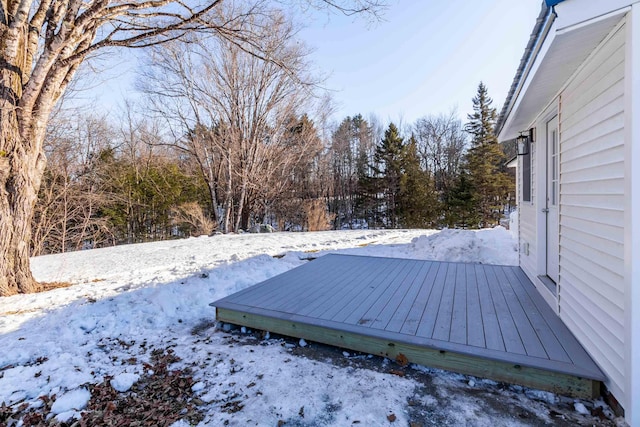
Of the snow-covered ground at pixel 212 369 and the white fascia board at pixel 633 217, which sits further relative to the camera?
the snow-covered ground at pixel 212 369

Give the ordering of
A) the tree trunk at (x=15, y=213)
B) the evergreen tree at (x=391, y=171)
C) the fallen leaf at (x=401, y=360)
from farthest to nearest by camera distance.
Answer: the evergreen tree at (x=391, y=171), the tree trunk at (x=15, y=213), the fallen leaf at (x=401, y=360)

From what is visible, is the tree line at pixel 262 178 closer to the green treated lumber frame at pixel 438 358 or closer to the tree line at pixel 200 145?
the tree line at pixel 200 145

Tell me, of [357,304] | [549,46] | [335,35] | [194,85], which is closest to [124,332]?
[357,304]

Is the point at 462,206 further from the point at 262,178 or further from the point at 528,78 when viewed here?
the point at 528,78

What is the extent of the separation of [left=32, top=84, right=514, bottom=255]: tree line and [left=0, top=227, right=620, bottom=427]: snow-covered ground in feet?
16.1

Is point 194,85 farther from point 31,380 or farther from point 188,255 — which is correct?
point 31,380

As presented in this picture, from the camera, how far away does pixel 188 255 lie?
621 centimetres

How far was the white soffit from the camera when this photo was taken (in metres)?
1.73

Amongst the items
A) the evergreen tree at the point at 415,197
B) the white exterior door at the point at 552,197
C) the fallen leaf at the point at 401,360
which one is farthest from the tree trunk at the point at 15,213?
the evergreen tree at the point at 415,197

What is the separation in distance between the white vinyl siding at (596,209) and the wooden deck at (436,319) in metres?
0.20

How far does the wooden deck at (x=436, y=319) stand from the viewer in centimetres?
205

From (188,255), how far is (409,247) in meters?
4.76

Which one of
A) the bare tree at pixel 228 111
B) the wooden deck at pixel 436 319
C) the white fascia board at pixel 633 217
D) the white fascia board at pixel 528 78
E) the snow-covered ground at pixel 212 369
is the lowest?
the snow-covered ground at pixel 212 369

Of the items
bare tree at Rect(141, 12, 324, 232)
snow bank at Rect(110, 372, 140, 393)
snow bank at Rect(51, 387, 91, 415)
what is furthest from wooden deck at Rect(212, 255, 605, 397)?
bare tree at Rect(141, 12, 324, 232)
